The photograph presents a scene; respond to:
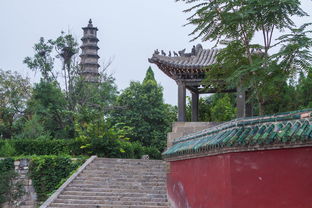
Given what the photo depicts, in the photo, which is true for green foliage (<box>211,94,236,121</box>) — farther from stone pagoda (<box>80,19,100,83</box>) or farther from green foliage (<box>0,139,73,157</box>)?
stone pagoda (<box>80,19,100,83</box>)

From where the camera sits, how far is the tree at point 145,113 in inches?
1034

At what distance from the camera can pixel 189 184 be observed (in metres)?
8.35

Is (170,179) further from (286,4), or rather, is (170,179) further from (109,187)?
(286,4)

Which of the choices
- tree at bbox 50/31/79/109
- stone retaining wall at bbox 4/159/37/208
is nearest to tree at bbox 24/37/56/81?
tree at bbox 50/31/79/109

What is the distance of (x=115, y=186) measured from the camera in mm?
13156

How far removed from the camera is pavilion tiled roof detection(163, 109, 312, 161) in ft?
18.8

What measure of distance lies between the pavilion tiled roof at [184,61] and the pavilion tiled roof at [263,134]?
7.38 meters

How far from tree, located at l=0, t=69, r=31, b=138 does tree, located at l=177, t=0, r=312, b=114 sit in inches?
742

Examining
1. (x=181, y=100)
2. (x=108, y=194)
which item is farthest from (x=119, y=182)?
(x=181, y=100)

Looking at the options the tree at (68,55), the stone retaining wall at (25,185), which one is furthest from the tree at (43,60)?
the stone retaining wall at (25,185)

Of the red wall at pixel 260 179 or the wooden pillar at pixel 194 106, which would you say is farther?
the wooden pillar at pixel 194 106

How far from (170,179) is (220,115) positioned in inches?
291

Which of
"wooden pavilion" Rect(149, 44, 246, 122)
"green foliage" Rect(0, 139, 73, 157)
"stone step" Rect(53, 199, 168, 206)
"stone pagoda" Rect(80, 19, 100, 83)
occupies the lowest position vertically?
"stone step" Rect(53, 199, 168, 206)

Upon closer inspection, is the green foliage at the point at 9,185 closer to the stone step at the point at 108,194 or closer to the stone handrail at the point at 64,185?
the stone handrail at the point at 64,185
